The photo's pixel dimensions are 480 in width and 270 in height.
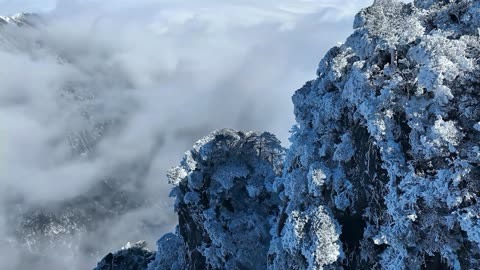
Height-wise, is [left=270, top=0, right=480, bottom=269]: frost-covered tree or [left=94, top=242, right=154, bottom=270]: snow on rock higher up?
[left=94, top=242, right=154, bottom=270]: snow on rock

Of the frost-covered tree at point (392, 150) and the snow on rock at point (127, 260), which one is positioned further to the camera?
the snow on rock at point (127, 260)

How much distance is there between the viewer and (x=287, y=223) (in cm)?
3391

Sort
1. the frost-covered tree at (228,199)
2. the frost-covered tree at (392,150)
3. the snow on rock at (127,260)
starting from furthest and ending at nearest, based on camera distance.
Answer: the snow on rock at (127,260) < the frost-covered tree at (228,199) < the frost-covered tree at (392,150)

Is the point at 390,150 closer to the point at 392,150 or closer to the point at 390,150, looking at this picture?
the point at 390,150

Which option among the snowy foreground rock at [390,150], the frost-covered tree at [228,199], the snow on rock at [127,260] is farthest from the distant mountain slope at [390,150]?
the snow on rock at [127,260]

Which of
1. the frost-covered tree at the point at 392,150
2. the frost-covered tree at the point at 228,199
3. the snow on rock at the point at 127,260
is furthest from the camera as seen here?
the snow on rock at the point at 127,260

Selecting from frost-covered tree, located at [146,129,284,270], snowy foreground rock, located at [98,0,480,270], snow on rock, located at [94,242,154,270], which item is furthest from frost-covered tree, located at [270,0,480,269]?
snow on rock, located at [94,242,154,270]

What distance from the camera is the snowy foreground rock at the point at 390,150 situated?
2683cm

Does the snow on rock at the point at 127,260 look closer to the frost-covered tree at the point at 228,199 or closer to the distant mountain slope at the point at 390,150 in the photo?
the frost-covered tree at the point at 228,199

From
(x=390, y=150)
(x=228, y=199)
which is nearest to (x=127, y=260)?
(x=228, y=199)

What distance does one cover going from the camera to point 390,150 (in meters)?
29.1

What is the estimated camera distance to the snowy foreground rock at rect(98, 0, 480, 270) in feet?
88.0

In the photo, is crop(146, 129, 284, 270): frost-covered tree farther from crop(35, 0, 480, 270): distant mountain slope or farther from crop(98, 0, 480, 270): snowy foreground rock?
crop(35, 0, 480, 270): distant mountain slope

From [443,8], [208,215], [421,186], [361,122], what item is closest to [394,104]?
[361,122]
